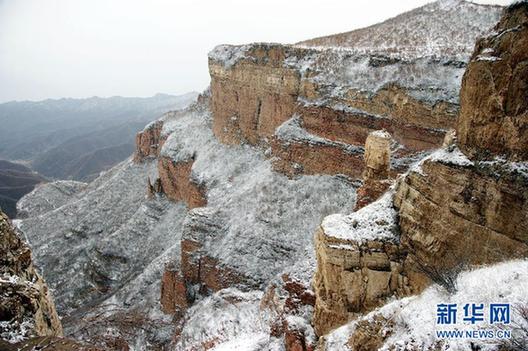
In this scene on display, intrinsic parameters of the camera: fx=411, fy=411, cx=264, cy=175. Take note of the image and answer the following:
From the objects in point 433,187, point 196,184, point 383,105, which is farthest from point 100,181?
point 433,187

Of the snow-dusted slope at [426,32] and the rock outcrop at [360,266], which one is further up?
the snow-dusted slope at [426,32]

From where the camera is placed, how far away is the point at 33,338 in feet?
36.5

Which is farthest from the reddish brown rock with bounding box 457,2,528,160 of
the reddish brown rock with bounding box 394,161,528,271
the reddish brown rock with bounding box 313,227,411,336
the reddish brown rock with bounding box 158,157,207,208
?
the reddish brown rock with bounding box 158,157,207,208

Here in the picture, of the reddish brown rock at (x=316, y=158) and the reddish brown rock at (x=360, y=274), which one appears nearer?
the reddish brown rock at (x=360, y=274)

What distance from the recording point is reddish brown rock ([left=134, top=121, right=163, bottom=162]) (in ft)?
196

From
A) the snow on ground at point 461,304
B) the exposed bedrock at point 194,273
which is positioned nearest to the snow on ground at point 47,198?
the exposed bedrock at point 194,273

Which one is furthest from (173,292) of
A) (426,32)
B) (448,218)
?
(426,32)

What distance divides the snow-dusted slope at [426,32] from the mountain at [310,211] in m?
0.69

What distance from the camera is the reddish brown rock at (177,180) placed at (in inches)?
1677

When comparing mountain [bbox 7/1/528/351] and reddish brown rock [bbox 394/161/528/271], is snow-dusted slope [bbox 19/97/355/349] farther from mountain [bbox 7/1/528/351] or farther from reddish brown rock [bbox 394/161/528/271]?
reddish brown rock [bbox 394/161/528/271]

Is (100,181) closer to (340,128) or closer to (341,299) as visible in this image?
(340,128)

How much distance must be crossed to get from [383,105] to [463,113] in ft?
57.8

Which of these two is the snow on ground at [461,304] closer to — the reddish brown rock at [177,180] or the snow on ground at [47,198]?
the reddish brown rock at [177,180]

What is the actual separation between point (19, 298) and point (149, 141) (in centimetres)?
4997
